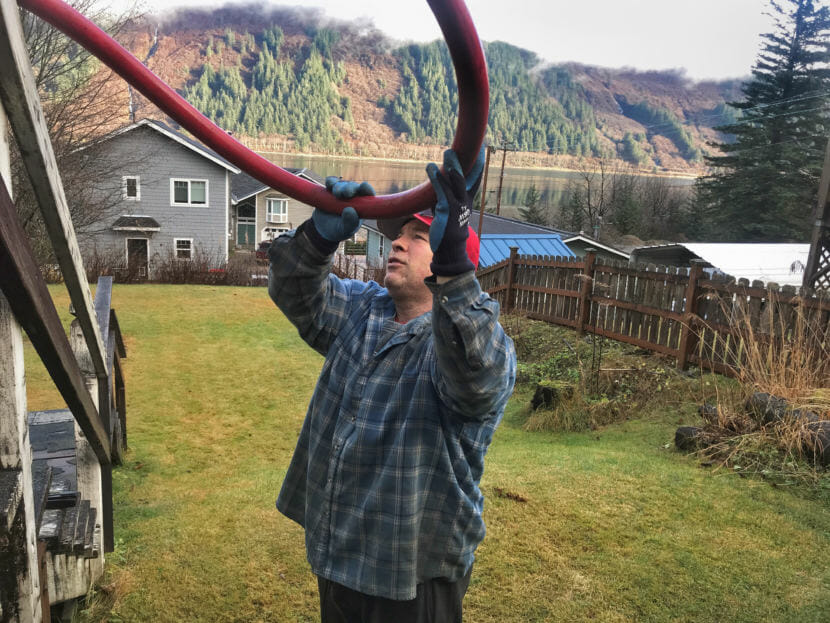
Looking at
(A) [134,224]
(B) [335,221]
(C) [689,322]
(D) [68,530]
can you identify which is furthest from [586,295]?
(A) [134,224]

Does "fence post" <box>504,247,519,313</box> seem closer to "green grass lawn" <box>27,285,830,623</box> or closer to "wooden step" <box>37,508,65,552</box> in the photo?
"green grass lawn" <box>27,285,830,623</box>

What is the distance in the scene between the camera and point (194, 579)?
3178mm

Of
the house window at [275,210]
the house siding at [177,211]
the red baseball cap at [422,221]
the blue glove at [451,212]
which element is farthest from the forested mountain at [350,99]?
the blue glove at [451,212]

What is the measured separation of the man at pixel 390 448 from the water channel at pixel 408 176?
5062 cm

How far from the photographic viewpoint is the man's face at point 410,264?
168 centimetres

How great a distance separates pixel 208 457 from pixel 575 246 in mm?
21411

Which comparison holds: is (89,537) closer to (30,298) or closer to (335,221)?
(30,298)

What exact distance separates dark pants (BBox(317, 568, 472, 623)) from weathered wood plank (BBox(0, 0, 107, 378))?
3.49 ft

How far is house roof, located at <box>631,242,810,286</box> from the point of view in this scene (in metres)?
17.6

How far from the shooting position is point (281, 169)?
3.87ft

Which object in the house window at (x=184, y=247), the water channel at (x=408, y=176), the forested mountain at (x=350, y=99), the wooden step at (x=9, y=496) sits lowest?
the house window at (x=184, y=247)

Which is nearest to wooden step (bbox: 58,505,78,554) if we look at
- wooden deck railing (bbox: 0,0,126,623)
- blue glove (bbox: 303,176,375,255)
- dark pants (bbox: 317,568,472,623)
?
wooden deck railing (bbox: 0,0,126,623)

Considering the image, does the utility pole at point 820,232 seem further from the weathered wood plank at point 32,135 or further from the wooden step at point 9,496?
the wooden step at point 9,496

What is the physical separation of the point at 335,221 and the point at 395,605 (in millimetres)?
1016
